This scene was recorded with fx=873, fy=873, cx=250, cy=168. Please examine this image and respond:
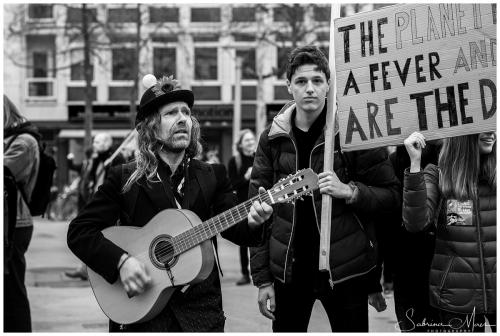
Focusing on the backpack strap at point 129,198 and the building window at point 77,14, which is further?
the building window at point 77,14

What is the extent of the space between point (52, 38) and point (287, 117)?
3325 centimetres

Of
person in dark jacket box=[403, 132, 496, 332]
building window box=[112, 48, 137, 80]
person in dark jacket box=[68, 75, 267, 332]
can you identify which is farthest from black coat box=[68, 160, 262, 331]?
building window box=[112, 48, 137, 80]

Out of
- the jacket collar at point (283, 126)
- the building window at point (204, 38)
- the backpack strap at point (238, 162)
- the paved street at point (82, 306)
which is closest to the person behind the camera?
the jacket collar at point (283, 126)

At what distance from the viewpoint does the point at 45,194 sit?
642cm

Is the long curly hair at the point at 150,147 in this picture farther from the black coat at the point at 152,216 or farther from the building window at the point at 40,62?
the building window at the point at 40,62

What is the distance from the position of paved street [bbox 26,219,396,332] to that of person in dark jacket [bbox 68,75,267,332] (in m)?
3.35

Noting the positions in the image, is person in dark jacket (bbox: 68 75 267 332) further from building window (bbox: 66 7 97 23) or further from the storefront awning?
the storefront awning

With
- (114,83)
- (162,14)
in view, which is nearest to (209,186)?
(162,14)

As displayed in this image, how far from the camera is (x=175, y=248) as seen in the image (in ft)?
13.2

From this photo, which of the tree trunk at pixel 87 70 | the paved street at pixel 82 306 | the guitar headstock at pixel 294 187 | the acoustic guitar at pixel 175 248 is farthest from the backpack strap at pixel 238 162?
the tree trunk at pixel 87 70

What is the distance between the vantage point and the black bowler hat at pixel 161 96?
4.23m

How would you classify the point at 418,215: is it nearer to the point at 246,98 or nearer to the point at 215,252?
the point at 215,252

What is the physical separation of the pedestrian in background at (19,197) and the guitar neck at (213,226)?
2263 millimetres

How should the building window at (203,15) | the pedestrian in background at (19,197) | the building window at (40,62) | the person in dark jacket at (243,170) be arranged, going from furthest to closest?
the building window at (40,62)
the building window at (203,15)
the person in dark jacket at (243,170)
the pedestrian in background at (19,197)
